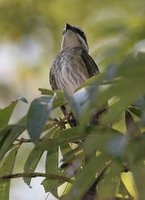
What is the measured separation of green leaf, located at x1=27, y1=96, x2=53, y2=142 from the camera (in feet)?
3.81

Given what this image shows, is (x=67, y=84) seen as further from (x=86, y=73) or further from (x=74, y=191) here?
(x=74, y=191)

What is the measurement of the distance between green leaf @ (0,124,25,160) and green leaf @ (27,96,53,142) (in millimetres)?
159

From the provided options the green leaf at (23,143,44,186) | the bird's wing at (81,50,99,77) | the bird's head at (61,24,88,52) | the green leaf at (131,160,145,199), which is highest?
the bird's head at (61,24,88,52)

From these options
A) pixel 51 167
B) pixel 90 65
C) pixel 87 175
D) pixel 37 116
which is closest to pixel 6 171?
pixel 51 167

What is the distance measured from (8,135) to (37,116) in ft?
0.84

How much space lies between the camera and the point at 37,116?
1.20m

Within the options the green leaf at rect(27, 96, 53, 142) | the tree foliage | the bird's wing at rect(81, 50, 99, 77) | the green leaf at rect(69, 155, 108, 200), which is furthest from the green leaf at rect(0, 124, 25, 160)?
the bird's wing at rect(81, 50, 99, 77)

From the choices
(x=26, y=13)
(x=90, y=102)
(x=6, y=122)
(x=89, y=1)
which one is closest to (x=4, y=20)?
(x=26, y=13)

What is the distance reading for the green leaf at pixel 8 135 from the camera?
4.63 ft

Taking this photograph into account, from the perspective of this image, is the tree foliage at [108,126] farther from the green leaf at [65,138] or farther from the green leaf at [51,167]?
the green leaf at [51,167]

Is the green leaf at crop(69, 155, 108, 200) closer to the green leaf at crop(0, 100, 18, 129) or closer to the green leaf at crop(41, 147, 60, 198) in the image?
the green leaf at crop(0, 100, 18, 129)

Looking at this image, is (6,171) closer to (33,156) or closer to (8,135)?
(33,156)

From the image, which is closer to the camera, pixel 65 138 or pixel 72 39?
pixel 65 138

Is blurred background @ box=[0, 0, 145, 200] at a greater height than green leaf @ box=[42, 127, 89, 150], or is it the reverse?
blurred background @ box=[0, 0, 145, 200]
